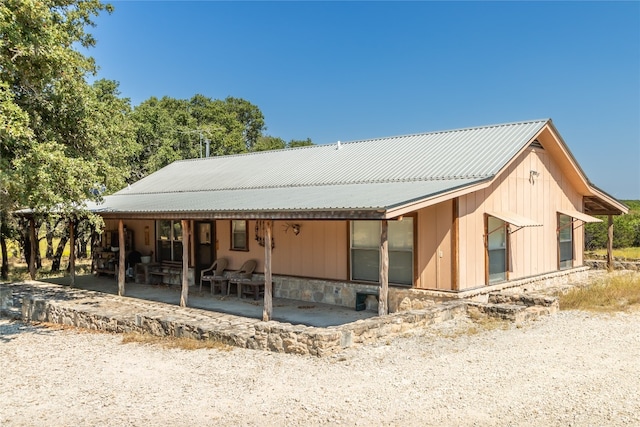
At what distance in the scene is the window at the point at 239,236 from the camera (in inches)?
594

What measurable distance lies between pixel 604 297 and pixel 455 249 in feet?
12.9

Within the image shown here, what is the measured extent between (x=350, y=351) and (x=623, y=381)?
3.57 metres

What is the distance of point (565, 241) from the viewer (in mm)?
16078

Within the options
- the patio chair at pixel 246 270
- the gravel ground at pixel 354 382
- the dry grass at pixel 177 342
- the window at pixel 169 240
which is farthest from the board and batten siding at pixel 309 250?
the dry grass at pixel 177 342

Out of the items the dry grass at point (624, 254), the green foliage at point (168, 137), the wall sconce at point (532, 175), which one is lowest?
the dry grass at point (624, 254)

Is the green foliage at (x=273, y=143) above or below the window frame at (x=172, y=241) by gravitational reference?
above

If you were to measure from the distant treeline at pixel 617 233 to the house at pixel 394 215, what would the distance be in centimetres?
1001

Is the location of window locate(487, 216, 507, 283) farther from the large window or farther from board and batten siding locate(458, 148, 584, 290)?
the large window

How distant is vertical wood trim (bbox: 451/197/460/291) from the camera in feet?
37.0

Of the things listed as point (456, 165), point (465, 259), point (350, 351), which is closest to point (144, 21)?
point (456, 165)

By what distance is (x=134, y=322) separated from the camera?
33.7 feet

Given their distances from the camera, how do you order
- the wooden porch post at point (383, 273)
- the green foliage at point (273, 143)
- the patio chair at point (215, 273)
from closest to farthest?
the wooden porch post at point (383, 273), the patio chair at point (215, 273), the green foliage at point (273, 143)

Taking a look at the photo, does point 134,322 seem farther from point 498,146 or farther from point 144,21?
point 144,21

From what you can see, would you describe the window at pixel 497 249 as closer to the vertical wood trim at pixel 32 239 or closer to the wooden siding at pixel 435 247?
the wooden siding at pixel 435 247
